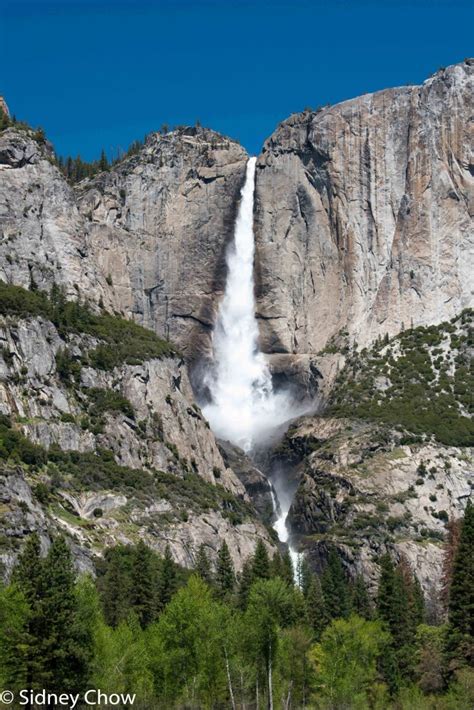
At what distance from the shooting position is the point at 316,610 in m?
111

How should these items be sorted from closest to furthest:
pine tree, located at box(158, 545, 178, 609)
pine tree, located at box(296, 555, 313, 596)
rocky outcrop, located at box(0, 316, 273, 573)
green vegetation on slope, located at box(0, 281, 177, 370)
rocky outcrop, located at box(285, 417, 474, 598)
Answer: pine tree, located at box(158, 545, 178, 609) < pine tree, located at box(296, 555, 313, 596) < rocky outcrop, located at box(0, 316, 273, 573) < rocky outcrop, located at box(285, 417, 474, 598) < green vegetation on slope, located at box(0, 281, 177, 370)

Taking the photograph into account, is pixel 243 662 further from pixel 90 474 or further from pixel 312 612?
pixel 90 474

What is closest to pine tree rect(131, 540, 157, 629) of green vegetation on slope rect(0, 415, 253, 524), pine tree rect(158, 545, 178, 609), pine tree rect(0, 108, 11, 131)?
pine tree rect(158, 545, 178, 609)

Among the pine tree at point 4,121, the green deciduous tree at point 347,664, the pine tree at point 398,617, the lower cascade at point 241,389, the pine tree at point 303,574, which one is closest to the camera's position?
the green deciduous tree at point 347,664

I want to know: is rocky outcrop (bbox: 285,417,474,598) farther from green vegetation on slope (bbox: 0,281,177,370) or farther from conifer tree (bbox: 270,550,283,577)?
green vegetation on slope (bbox: 0,281,177,370)

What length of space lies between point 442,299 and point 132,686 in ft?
379

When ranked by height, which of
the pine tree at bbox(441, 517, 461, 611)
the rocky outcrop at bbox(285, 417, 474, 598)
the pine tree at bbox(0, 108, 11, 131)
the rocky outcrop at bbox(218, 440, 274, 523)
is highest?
the pine tree at bbox(0, 108, 11, 131)

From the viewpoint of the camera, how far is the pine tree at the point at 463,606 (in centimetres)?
8944

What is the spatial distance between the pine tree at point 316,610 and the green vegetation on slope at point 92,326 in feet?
173

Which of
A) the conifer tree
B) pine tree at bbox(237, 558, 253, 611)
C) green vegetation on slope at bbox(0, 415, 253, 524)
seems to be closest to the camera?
pine tree at bbox(237, 558, 253, 611)

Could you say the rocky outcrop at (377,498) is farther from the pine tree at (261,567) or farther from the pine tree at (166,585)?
the pine tree at (166,585)

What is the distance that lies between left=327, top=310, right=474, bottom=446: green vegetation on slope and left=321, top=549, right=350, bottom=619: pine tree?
1525 inches

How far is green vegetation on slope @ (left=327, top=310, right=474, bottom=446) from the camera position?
529ft

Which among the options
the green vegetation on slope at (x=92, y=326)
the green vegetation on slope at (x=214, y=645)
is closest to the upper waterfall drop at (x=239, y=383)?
the green vegetation on slope at (x=92, y=326)
